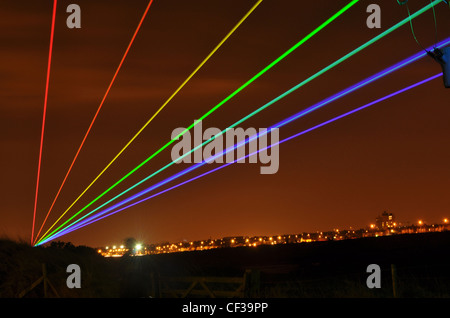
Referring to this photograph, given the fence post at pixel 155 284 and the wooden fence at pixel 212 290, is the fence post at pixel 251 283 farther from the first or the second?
the fence post at pixel 155 284

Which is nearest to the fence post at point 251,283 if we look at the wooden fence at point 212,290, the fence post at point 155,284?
the wooden fence at point 212,290

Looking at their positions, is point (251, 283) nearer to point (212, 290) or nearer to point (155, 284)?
point (212, 290)

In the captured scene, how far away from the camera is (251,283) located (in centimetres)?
1689

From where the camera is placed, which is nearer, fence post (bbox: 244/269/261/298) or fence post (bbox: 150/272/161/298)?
fence post (bbox: 244/269/261/298)

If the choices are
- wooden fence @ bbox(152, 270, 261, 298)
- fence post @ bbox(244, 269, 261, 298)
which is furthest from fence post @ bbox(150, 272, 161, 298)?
fence post @ bbox(244, 269, 261, 298)

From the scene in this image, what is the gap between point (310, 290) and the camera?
72.9 feet

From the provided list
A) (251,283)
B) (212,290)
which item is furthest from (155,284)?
(251,283)

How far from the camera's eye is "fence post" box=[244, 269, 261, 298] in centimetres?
1675

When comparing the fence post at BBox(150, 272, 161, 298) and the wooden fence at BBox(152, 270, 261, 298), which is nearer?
the wooden fence at BBox(152, 270, 261, 298)

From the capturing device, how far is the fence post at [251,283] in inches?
659

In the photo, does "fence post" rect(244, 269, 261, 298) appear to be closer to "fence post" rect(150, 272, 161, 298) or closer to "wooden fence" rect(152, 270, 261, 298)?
"wooden fence" rect(152, 270, 261, 298)
